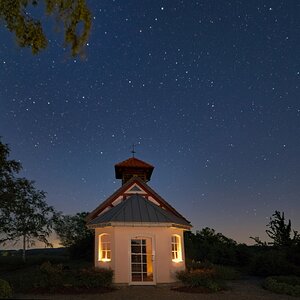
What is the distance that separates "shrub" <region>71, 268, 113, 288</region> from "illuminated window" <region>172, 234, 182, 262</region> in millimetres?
3571

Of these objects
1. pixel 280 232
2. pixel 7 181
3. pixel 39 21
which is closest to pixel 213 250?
pixel 280 232

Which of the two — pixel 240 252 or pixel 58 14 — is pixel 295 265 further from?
pixel 58 14

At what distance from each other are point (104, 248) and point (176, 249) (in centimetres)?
356

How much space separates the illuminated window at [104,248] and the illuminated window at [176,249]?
316 centimetres

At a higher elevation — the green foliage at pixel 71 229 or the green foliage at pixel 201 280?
the green foliage at pixel 71 229

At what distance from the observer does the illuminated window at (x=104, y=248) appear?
53.5 feet

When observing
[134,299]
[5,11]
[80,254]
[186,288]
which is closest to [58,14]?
[5,11]

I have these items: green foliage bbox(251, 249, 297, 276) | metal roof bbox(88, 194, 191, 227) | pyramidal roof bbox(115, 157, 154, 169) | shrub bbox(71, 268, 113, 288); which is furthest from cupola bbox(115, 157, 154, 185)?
shrub bbox(71, 268, 113, 288)

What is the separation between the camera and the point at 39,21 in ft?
25.0

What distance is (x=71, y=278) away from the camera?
1410 cm

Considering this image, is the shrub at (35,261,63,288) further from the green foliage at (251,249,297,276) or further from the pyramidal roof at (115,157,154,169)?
the green foliage at (251,249,297,276)

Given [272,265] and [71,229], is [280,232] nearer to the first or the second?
[272,265]

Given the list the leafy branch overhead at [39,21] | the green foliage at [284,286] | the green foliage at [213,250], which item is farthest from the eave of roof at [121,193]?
the leafy branch overhead at [39,21]

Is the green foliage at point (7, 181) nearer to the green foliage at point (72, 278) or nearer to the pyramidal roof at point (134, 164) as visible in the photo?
the pyramidal roof at point (134, 164)
